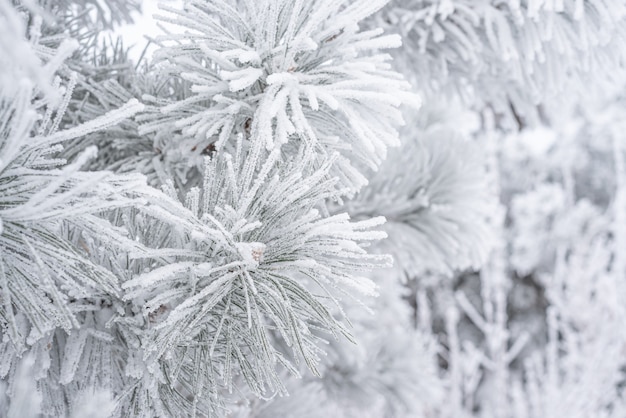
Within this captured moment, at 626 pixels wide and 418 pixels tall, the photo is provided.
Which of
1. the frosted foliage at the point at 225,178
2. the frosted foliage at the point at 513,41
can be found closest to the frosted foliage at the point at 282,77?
the frosted foliage at the point at 225,178

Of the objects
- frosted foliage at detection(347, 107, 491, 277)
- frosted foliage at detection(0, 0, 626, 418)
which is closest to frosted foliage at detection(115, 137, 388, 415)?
frosted foliage at detection(0, 0, 626, 418)

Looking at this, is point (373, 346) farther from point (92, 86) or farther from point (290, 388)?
point (92, 86)

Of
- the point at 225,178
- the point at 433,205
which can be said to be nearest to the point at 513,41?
the point at 433,205

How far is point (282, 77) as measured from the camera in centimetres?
30

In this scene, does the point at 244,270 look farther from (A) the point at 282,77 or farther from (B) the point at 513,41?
A: (B) the point at 513,41

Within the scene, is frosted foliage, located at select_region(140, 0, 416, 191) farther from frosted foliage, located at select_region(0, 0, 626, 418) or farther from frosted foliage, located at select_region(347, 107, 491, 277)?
frosted foliage, located at select_region(347, 107, 491, 277)

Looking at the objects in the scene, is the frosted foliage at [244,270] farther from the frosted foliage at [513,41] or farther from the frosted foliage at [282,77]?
the frosted foliage at [513,41]

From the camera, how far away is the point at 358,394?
29.5 inches

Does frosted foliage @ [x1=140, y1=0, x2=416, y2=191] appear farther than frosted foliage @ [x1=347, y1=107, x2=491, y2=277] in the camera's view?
No

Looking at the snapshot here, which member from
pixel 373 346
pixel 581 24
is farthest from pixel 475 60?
pixel 373 346

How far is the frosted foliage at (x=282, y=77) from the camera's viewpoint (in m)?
0.29

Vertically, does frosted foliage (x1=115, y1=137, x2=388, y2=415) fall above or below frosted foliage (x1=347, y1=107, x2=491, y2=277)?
above

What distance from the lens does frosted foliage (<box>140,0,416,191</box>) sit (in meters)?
0.29

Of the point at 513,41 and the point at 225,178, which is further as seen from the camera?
the point at 513,41
